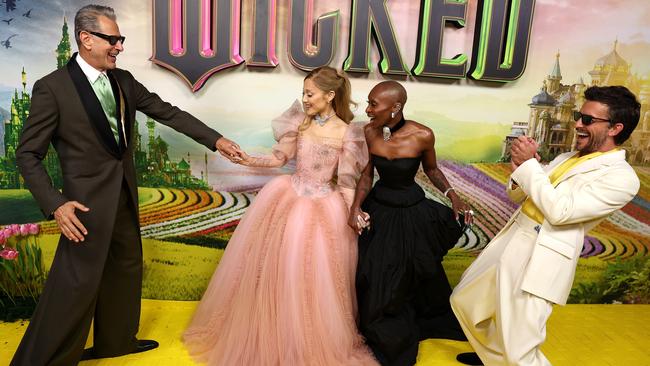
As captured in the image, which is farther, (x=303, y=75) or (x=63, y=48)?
(x=303, y=75)

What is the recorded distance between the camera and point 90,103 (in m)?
2.41

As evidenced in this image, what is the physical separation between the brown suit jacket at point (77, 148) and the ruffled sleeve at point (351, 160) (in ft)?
4.21

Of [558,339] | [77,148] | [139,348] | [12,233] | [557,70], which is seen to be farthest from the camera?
[557,70]

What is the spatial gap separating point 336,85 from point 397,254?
1.14m

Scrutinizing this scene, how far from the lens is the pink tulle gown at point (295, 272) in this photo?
108 inches

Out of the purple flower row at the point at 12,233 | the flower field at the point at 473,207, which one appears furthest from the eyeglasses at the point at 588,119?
the purple flower row at the point at 12,233

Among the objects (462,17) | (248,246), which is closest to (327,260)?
(248,246)

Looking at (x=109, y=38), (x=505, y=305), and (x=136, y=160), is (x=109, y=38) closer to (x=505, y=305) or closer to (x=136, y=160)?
(x=136, y=160)

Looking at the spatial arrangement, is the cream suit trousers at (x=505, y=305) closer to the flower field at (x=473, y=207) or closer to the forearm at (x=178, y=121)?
the flower field at (x=473, y=207)

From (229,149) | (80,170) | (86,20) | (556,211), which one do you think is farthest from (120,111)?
(556,211)

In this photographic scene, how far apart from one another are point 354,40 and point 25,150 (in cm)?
235

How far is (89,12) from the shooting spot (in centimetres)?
237

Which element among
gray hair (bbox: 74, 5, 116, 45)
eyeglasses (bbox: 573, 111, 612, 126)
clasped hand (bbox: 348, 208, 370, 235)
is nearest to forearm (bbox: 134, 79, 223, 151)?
gray hair (bbox: 74, 5, 116, 45)

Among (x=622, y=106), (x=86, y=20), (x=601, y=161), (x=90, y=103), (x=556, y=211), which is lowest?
(x=556, y=211)
